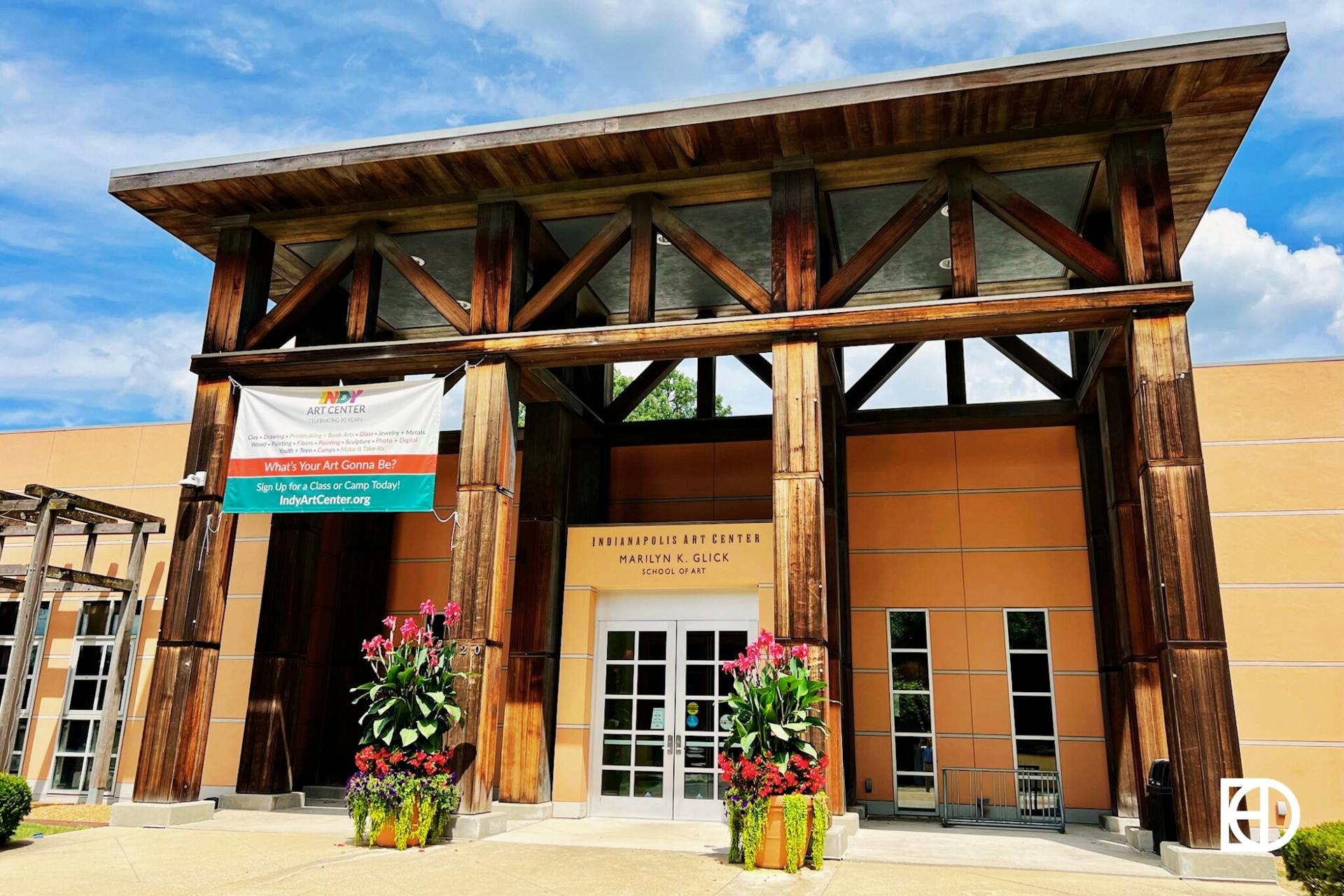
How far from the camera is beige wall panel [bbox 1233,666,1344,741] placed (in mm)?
12328

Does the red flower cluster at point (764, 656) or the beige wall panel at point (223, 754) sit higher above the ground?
the red flower cluster at point (764, 656)

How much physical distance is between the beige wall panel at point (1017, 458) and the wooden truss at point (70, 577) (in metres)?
13.3

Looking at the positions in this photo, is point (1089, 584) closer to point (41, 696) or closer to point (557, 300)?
point (557, 300)

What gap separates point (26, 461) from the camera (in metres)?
17.4

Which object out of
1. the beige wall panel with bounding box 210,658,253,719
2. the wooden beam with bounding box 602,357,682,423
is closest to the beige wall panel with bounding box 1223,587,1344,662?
the wooden beam with bounding box 602,357,682,423

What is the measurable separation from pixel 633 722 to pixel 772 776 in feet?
16.6

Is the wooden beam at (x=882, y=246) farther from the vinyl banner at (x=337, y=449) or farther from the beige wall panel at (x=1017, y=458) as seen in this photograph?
the beige wall panel at (x=1017, y=458)

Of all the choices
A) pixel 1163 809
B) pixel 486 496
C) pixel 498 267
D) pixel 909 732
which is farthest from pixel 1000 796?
pixel 498 267

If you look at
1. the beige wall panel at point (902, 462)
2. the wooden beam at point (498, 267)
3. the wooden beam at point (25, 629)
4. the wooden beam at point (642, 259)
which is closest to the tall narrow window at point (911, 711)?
the beige wall panel at point (902, 462)

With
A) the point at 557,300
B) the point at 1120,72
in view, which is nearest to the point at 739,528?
the point at 557,300

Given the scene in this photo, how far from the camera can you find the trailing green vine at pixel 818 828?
28.1ft

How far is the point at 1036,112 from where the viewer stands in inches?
411

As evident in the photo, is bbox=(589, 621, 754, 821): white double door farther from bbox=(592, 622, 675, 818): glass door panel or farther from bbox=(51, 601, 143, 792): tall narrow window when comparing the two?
bbox=(51, 601, 143, 792): tall narrow window

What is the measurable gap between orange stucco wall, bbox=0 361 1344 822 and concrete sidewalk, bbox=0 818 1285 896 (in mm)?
4360
